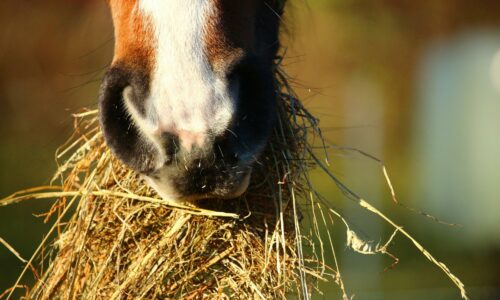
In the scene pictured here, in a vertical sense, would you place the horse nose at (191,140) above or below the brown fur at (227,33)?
below

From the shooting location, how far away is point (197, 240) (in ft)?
4.94

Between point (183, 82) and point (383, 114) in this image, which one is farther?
point (383, 114)

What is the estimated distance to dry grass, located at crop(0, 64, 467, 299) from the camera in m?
1.50

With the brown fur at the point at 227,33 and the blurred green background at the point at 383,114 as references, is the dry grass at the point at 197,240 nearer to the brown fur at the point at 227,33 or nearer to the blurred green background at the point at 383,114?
the brown fur at the point at 227,33

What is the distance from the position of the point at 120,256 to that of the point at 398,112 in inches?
237

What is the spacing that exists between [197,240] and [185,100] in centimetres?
36

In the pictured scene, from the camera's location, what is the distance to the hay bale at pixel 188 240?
150 centimetres

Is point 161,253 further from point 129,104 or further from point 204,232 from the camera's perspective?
point 129,104

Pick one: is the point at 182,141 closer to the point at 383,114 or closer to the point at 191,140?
the point at 191,140

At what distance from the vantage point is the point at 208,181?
51.4 inches

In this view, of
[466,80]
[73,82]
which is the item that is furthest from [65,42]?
[466,80]

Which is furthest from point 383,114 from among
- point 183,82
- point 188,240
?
point 183,82

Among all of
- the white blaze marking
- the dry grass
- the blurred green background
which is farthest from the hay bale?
the blurred green background

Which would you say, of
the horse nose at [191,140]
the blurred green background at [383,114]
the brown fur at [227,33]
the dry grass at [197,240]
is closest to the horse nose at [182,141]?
the horse nose at [191,140]
